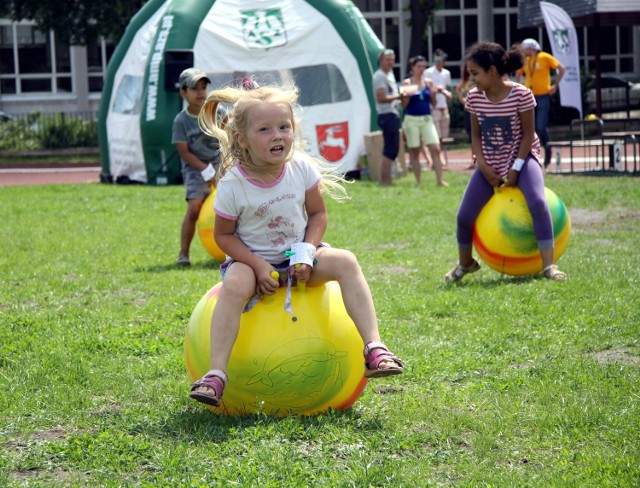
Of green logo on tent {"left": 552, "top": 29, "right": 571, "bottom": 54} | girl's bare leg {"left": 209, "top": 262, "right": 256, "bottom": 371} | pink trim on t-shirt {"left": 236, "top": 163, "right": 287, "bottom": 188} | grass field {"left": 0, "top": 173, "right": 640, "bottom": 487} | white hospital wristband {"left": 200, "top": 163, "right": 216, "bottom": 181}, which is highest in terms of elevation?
green logo on tent {"left": 552, "top": 29, "right": 571, "bottom": 54}

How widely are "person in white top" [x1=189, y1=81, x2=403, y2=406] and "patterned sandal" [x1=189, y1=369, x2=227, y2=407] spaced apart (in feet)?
0.26

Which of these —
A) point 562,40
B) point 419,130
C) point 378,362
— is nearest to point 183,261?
point 378,362

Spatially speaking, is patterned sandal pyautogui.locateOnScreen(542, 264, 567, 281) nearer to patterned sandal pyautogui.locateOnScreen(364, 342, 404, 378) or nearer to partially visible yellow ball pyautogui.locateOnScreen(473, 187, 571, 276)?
partially visible yellow ball pyautogui.locateOnScreen(473, 187, 571, 276)

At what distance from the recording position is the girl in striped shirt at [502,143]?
833 cm

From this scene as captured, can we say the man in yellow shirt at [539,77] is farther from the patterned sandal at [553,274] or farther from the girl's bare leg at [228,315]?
the girl's bare leg at [228,315]

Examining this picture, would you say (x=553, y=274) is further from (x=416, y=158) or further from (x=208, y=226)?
(x=416, y=158)

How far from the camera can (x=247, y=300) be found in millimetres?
5012

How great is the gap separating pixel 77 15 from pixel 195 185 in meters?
25.8

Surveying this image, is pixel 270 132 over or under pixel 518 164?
over

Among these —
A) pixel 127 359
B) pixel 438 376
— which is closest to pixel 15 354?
pixel 127 359

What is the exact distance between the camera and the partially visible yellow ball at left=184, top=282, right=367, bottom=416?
4.89 meters

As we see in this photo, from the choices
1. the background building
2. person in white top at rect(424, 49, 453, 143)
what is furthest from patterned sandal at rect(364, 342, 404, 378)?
the background building

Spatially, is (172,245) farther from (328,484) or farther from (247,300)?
(328,484)

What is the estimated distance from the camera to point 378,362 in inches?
191
